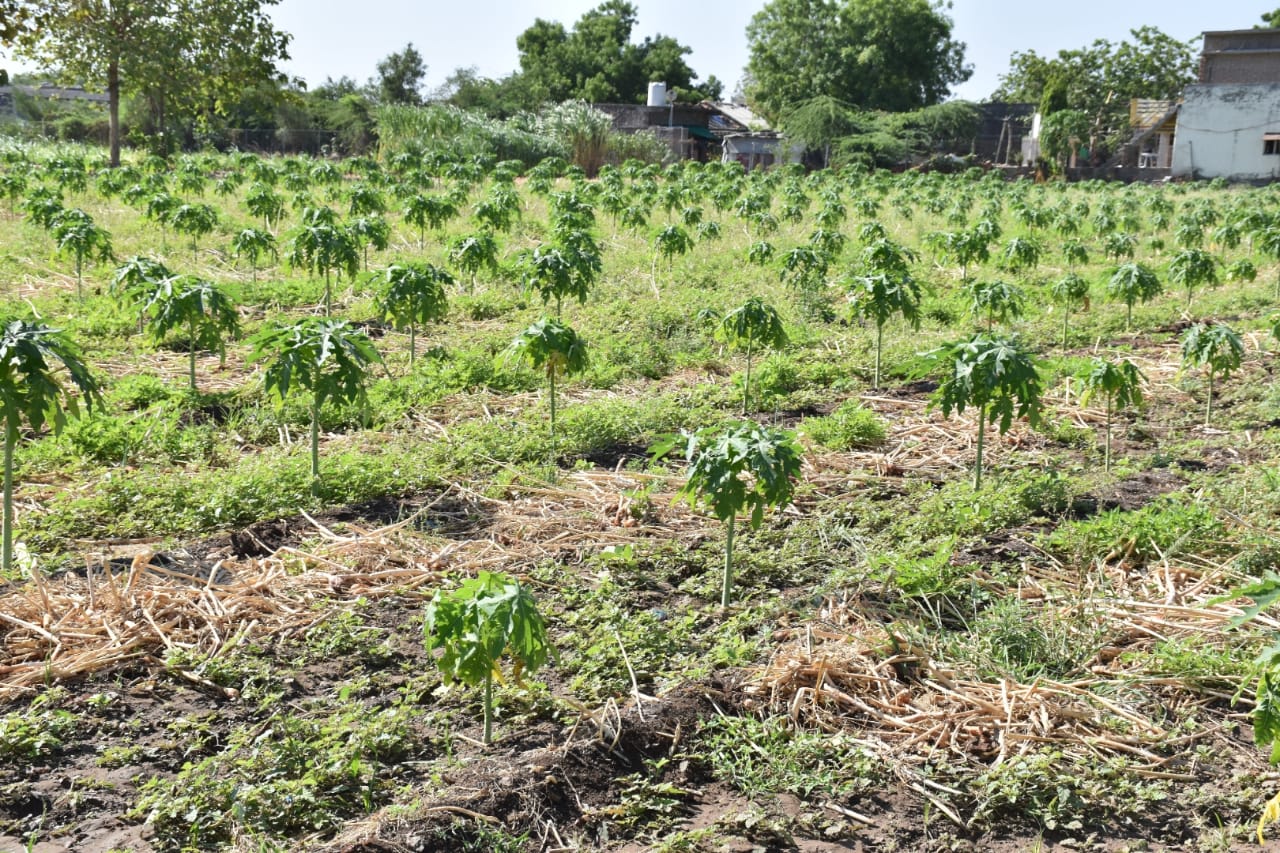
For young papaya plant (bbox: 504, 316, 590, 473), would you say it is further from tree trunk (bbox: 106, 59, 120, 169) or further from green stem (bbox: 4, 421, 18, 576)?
tree trunk (bbox: 106, 59, 120, 169)

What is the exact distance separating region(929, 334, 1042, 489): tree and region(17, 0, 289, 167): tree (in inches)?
1123

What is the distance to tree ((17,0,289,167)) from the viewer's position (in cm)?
2953

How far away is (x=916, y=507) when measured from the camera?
6828 mm

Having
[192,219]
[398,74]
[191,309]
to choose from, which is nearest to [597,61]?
[398,74]

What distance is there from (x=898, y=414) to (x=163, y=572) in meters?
5.97

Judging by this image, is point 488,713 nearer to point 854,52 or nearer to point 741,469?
point 741,469

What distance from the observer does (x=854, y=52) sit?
61.1 m

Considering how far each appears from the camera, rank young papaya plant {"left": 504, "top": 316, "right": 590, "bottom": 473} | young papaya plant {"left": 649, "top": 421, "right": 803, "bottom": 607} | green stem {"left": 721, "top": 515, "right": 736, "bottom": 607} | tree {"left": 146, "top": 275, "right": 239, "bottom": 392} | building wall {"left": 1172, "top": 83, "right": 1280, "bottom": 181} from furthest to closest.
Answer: building wall {"left": 1172, "top": 83, "right": 1280, "bottom": 181} → tree {"left": 146, "top": 275, "right": 239, "bottom": 392} → young papaya plant {"left": 504, "top": 316, "right": 590, "bottom": 473} → green stem {"left": 721, "top": 515, "right": 736, "bottom": 607} → young papaya plant {"left": 649, "top": 421, "right": 803, "bottom": 607}

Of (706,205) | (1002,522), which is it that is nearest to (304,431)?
(1002,522)

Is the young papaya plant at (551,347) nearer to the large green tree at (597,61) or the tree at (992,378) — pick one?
the tree at (992,378)

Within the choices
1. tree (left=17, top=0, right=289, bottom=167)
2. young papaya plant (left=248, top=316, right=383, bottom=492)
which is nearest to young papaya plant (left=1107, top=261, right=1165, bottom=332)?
young papaya plant (left=248, top=316, right=383, bottom=492)

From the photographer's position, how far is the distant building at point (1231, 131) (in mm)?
43438

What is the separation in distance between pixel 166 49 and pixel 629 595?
101ft

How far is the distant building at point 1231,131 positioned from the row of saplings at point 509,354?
40.1 metres
